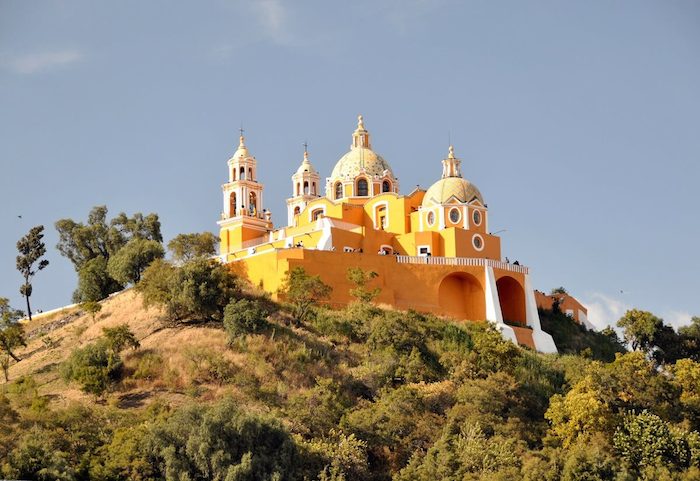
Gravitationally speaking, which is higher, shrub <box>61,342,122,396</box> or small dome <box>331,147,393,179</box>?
small dome <box>331,147,393,179</box>

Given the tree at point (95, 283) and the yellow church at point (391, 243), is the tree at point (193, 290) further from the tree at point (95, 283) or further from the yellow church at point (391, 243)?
the tree at point (95, 283)

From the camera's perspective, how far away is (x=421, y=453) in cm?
3409

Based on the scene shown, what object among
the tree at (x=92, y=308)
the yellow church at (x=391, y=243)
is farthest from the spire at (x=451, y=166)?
the tree at (x=92, y=308)

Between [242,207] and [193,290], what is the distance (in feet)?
33.2

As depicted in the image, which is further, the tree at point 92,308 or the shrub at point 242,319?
the tree at point 92,308

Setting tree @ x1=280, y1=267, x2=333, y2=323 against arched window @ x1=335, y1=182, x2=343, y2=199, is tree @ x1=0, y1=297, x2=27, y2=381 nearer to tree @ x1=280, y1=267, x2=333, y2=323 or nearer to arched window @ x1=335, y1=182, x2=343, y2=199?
tree @ x1=280, y1=267, x2=333, y2=323

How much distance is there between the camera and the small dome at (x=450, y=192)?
150 feet

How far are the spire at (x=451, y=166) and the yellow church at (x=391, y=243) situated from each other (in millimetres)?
35

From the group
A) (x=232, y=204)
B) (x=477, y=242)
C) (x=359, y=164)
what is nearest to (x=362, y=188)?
(x=359, y=164)

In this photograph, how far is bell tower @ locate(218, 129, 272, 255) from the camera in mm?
49000

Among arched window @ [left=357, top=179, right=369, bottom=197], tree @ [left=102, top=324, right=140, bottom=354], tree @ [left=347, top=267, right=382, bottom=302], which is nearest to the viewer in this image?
tree @ [left=102, top=324, right=140, bottom=354]

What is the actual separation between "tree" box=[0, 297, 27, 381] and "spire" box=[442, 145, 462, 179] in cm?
1559

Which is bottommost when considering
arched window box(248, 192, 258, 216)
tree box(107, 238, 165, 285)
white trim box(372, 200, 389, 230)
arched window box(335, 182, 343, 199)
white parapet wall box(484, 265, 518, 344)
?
white parapet wall box(484, 265, 518, 344)

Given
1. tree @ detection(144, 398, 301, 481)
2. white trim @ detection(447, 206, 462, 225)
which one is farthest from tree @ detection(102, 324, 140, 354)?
white trim @ detection(447, 206, 462, 225)
